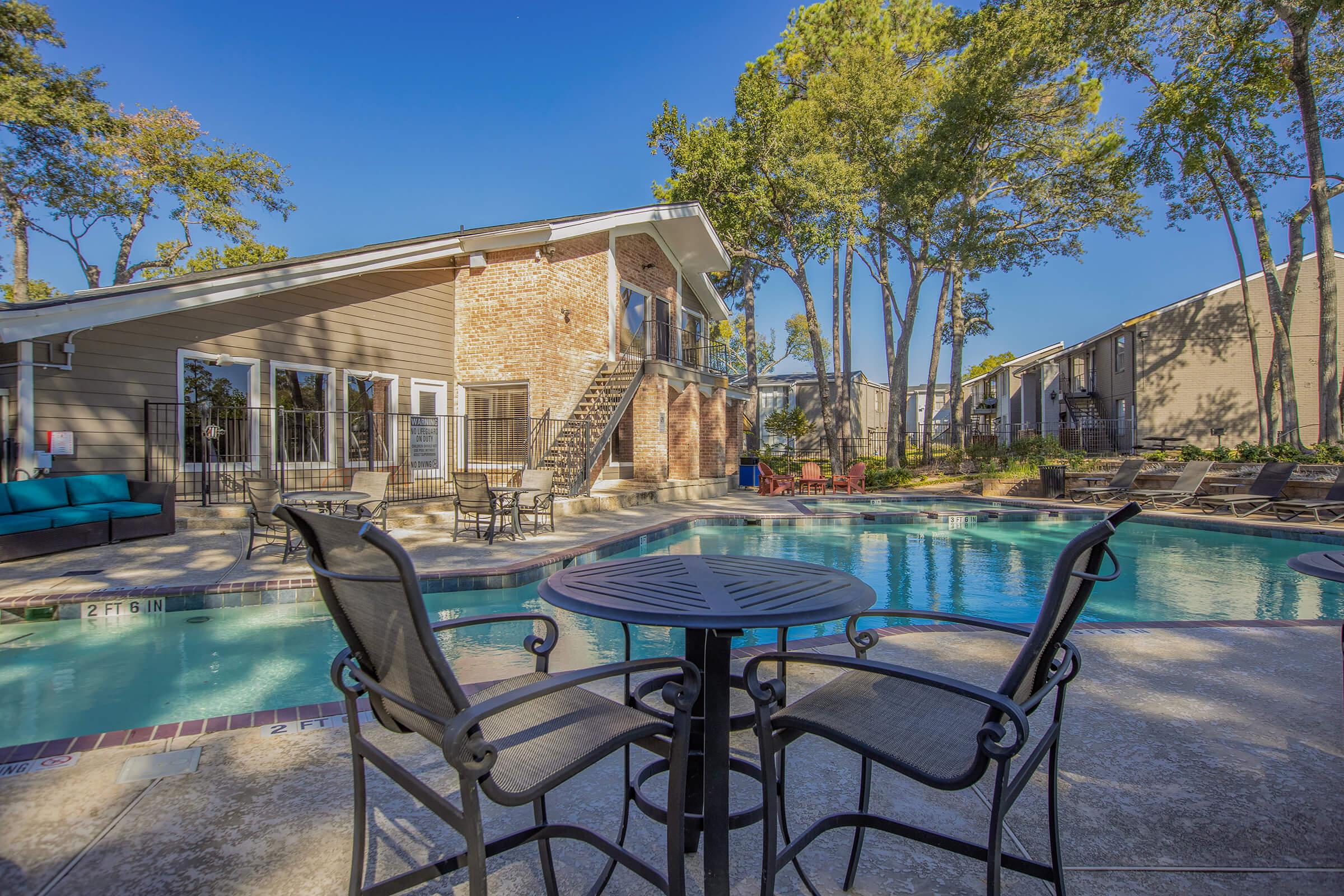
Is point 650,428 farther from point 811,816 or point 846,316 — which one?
point 811,816

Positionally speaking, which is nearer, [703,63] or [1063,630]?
[1063,630]

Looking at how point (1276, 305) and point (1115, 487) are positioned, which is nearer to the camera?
point (1115, 487)

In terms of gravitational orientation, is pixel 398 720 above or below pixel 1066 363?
below

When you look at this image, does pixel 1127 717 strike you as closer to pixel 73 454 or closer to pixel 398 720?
pixel 398 720

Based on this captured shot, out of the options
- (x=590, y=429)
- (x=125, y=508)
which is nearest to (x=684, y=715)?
(x=125, y=508)

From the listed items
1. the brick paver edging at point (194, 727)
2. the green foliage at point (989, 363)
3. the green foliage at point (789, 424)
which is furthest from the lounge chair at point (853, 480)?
the green foliage at point (989, 363)

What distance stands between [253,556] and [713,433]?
10960mm

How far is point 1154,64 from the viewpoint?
15305 mm

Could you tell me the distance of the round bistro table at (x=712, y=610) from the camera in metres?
1.49

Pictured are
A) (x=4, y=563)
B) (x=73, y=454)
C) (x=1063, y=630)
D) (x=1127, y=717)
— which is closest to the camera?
(x=1063, y=630)

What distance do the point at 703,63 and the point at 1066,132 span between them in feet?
38.0

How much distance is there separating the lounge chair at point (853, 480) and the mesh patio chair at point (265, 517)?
39.8 ft

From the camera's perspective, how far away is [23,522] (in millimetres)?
6242

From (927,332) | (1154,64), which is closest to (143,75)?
(1154,64)
